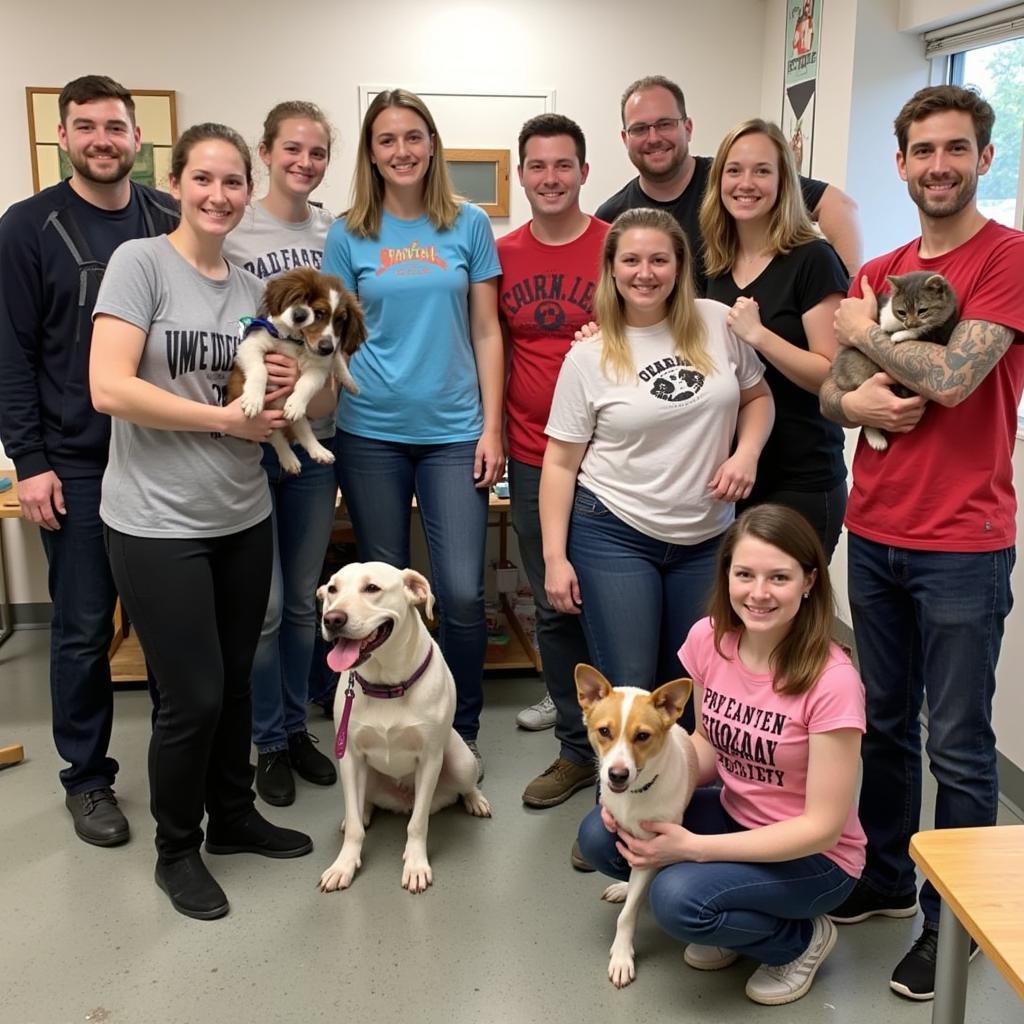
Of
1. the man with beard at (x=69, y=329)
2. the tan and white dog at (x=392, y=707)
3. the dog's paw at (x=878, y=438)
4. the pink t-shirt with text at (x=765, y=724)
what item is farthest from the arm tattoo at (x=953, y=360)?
the man with beard at (x=69, y=329)

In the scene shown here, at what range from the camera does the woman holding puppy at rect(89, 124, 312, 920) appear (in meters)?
2.05

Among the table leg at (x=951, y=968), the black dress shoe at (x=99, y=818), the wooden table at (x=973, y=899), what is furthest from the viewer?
the black dress shoe at (x=99, y=818)

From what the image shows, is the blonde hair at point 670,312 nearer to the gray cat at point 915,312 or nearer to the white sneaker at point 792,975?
the gray cat at point 915,312

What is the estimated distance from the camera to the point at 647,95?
2.93 meters

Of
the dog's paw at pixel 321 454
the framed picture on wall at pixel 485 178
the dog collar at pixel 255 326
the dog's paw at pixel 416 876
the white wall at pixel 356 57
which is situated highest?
the white wall at pixel 356 57

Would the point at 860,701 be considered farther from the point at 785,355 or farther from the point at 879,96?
the point at 879,96

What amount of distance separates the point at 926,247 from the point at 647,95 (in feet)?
4.18

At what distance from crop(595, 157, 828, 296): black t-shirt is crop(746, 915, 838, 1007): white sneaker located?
1614 mm

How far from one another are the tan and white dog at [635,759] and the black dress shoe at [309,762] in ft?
4.00

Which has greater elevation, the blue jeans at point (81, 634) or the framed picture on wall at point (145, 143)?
the framed picture on wall at point (145, 143)

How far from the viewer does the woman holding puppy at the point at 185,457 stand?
6.73ft

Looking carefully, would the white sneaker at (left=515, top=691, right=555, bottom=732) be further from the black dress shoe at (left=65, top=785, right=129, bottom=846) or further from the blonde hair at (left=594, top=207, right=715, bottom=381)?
the blonde hair at (left=594, top=207, right=715, bottom=381)

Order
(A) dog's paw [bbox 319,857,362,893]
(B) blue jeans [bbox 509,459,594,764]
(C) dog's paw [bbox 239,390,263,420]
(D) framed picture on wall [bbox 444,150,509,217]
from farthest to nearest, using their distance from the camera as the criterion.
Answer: (D) framed picture on wall [bbox 444,150,509,217] → (B) blue jeans [bbox 509,459,594,764] → (A) dog's paw [bbox 319,857,362,893] → (C) dog's paw [bbox 239,390,263,420]

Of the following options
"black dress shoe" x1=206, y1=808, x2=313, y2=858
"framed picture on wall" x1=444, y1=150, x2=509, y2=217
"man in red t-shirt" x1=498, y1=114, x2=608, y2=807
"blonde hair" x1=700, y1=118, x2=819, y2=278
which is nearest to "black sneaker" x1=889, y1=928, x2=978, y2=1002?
"man in red t-shirt" x1=498, y1=114, x2=608, y2=807
